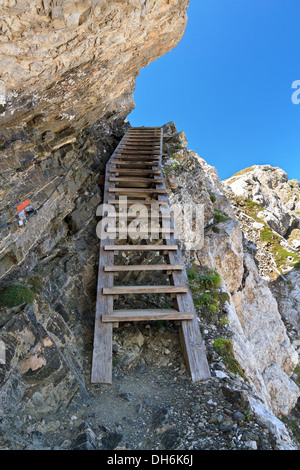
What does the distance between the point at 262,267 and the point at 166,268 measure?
1261cm

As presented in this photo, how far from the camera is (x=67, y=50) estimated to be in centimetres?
468

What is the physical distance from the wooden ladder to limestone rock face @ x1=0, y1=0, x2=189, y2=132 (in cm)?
232

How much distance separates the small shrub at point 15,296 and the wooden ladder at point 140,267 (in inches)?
51.3

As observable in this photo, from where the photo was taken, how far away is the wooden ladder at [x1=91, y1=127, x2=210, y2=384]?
16.7 feet

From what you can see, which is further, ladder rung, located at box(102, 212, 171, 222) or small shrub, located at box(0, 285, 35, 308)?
ladder rung, located at box(102, 212, 171, 222)

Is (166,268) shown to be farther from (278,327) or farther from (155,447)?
(278,327)

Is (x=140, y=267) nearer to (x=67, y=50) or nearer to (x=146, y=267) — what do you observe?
(x=146, y=267)

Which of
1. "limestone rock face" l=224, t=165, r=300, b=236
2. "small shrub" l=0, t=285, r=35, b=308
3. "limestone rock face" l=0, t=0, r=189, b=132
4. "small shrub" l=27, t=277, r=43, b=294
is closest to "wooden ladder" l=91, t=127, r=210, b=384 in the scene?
"small shrub" l=27, t=277, r=43, b=294

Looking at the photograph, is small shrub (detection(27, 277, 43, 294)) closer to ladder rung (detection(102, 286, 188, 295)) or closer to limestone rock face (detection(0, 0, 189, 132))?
ladder rung (detection(102, 286, 188, 295))

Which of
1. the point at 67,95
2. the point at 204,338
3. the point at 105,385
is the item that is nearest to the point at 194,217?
the point at 204,338

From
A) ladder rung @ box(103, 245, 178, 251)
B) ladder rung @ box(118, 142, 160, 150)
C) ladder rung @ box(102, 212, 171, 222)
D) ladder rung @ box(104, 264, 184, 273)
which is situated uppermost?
ladder rung @ box(118, 142, 160, 150)

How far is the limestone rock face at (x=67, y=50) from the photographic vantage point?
397 cm

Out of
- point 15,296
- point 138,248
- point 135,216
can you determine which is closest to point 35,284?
point 15,296

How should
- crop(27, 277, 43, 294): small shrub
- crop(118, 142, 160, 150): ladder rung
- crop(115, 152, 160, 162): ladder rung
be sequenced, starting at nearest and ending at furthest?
crop(27, 277, 43, 294): small shrub, crop(115, 152, 160, 162): ladder rung, crop(118, 142, 160, 150): ladder rung
